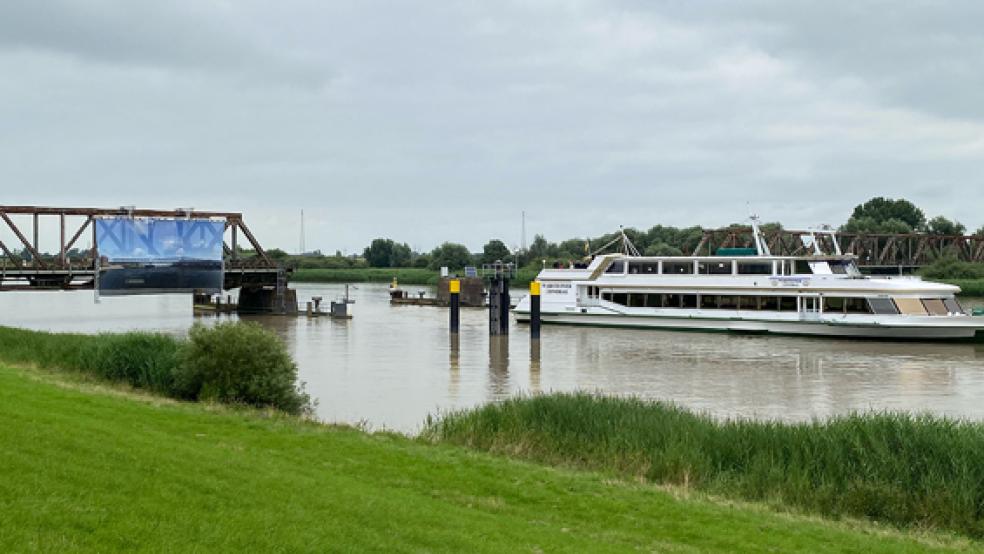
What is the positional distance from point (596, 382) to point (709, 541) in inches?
911

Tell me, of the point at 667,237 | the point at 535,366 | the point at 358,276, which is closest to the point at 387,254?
the point at 358,276

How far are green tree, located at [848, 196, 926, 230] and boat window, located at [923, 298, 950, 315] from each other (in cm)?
10677

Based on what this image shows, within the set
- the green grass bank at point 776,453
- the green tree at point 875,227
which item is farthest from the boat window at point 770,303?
the green tree at point 875,227

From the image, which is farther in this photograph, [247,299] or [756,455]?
[247,299]

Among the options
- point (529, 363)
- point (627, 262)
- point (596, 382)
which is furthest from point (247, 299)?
point (596, 382)

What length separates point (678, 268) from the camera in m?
56.5

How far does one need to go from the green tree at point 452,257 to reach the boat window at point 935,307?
307 ft

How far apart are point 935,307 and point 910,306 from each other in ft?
4.59

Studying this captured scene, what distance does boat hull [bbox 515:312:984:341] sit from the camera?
155 ft

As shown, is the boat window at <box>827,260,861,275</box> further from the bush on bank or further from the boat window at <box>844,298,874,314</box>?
the bush on bank

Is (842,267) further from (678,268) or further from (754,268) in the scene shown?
(678,268)

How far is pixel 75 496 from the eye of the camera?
8656 mm

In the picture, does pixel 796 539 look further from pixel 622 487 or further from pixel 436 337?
pixel 436 337

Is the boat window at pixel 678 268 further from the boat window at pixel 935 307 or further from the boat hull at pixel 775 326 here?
the boat window at pixel 935 307
